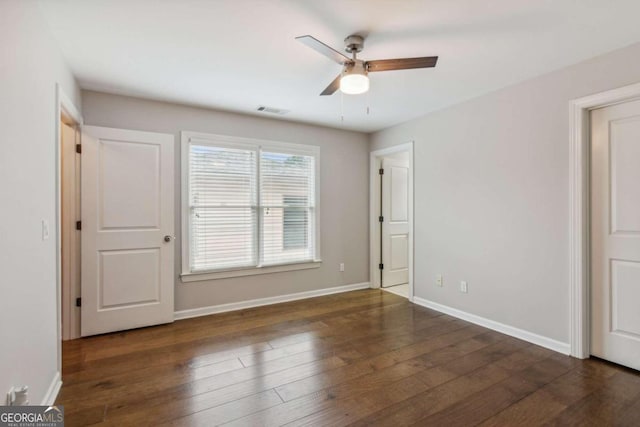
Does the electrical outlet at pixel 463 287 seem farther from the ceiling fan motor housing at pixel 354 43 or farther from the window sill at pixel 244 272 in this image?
the ceiling fan motor housing at pixel 354 43

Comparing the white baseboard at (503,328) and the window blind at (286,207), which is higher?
the window blind at (286,207)

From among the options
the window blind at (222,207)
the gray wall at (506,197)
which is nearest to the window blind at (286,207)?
the window blind at (222,207)

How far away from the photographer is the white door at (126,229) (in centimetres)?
303

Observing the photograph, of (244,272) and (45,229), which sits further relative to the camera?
(244,272)

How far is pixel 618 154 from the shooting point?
240 cm

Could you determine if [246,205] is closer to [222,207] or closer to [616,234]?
[222,207]

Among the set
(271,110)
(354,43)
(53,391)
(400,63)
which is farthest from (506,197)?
(53,391)

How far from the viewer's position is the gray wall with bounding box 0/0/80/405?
1437 mm

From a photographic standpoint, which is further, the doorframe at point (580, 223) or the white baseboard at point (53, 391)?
the doorframe at point (580, 223)

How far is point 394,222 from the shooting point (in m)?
4.92

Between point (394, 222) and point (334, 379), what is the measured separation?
3.06m

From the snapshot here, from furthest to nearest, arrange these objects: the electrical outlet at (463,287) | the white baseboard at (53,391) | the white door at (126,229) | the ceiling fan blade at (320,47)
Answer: the electrical outlet at (463,287) → the white door at (126,229) → the white baseboard at (53,391) → the ceiling fan blade at (320,47)

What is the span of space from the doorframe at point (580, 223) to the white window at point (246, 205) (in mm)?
2799

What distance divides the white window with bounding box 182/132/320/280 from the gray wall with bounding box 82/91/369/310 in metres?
0.13
